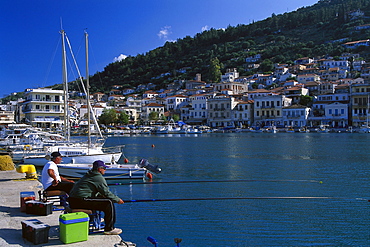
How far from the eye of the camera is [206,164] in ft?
83.6

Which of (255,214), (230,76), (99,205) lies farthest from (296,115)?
(99,205)

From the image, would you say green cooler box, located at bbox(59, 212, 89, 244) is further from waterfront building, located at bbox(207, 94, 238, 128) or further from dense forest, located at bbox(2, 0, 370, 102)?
dense forest, located at bbox(2, 0, 370, 102)

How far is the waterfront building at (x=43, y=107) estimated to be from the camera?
159 ft

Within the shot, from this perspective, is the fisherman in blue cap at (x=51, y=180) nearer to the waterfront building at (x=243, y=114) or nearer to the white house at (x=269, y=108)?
the white house at (x=269, y=108)

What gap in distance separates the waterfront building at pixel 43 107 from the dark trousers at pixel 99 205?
44.8 m

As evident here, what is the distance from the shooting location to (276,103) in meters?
86.6

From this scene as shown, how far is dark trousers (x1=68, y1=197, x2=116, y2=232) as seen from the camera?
682cm

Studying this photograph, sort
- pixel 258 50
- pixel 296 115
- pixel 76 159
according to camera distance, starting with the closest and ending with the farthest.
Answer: pixel 76 159 < pixel 296 115 < pixel 258 50

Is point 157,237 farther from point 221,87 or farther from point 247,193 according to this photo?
point 221,87

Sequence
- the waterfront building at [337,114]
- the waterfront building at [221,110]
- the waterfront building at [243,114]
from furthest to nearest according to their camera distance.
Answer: the waterfront building at [221,110] < the waterfront building at [243,114] < the waterfront building at [337,114]

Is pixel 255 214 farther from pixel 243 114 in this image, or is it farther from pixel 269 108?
pixel 243 114

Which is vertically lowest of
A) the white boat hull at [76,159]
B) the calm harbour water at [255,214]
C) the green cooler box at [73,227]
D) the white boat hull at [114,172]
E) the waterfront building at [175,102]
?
the calm harbour water at [255,214]

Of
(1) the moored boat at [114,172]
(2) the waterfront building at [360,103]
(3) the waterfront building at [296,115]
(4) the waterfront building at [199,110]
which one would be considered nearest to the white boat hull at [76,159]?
(1) the moored boat at [114,172]

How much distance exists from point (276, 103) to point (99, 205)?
8357 cm
